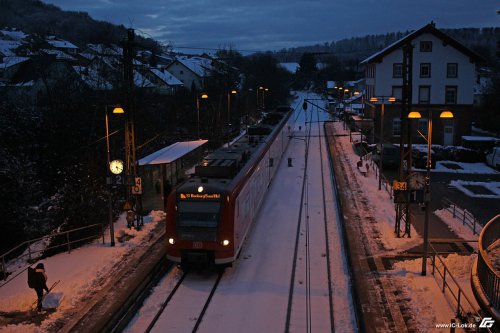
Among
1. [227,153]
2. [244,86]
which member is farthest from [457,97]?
[244,86]

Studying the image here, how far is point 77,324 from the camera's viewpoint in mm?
11836

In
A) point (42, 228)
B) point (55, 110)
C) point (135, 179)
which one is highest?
point (55, 110)

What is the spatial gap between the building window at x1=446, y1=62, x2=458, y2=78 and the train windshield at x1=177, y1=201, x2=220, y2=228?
39.7m

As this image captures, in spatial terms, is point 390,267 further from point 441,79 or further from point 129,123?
point 441,79

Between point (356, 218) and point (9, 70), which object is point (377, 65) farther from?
point (9, 70)

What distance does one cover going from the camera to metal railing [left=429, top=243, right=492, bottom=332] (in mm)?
10898

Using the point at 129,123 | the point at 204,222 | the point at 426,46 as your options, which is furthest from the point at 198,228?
the point at 426,46

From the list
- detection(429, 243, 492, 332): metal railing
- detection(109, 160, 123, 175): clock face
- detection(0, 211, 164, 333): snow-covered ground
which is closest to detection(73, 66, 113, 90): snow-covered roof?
detection(109, 160, 123, 175): clock face

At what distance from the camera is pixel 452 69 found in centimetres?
4775

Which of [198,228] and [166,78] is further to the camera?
[166,78]

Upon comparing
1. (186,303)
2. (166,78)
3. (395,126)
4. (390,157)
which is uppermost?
(166,78)

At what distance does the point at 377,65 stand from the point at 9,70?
3849cm

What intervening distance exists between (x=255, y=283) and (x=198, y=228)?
2249 millimetres

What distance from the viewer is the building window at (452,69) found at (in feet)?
156
